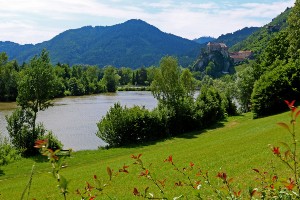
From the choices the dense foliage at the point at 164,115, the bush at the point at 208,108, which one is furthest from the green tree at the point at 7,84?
the bush at the point at 208,108

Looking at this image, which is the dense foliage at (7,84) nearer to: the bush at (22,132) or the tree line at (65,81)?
the tree line at (65,81)

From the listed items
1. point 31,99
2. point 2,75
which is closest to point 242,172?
point 31,99

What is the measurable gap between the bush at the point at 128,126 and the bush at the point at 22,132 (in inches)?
331

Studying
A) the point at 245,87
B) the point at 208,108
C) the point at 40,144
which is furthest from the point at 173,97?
the point at 40,144

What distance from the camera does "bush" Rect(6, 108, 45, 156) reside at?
126ft

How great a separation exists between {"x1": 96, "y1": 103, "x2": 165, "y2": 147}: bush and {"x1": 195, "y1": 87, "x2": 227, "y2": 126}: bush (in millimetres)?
8511

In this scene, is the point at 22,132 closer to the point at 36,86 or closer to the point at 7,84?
the point at 36,86

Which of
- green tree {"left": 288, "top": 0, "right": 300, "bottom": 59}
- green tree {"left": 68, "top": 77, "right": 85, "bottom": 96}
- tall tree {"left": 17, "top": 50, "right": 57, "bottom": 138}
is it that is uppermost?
green tree {"left": 288, "top": 0, "right": 300, "bottom": 59}

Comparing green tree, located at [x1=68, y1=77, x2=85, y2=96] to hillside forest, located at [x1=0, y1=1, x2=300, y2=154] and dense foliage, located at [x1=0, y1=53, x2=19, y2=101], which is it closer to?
dense foliage, located at [x1=0, y1=53, x2=19, y2=101]

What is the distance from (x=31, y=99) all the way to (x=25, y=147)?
5556 millimetres

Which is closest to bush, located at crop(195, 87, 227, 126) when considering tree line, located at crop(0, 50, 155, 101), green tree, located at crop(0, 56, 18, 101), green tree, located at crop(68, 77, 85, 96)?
tree line, located at crop(0, 50, 155, 101)

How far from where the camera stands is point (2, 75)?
112688 millimetres

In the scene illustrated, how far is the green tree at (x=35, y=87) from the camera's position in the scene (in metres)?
39.6

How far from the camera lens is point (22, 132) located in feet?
126
